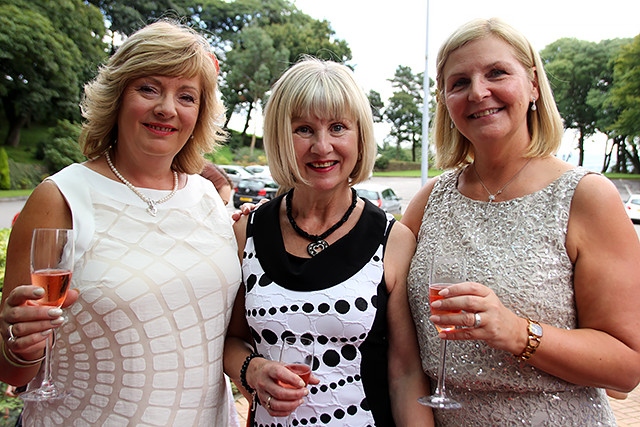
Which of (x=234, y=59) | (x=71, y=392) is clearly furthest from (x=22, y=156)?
(x=71, y=392)

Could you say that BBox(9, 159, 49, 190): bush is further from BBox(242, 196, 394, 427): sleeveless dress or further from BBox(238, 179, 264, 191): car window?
BBox(242, 196, 394, 427): sleeveless dress

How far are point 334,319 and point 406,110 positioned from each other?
66.2 metres

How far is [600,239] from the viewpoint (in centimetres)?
200

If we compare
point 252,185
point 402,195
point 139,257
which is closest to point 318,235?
point 139,257

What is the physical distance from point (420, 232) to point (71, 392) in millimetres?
1625

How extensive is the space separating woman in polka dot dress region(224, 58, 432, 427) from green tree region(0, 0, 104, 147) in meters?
32.9

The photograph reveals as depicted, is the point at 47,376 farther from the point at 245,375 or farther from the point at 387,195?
the point at 387,195

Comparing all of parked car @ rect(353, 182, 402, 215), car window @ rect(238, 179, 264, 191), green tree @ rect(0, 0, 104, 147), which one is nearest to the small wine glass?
parked car @ rect(353, 182, 402, 215)

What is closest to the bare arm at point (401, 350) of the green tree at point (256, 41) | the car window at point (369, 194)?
the car window at point (369, 194)

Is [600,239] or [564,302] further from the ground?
[600,239]

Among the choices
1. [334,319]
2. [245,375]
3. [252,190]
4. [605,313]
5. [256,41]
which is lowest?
[252,190]

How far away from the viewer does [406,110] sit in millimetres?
66250

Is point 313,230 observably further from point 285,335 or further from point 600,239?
point 600,239

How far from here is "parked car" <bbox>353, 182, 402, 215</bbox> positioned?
18.6 meters
